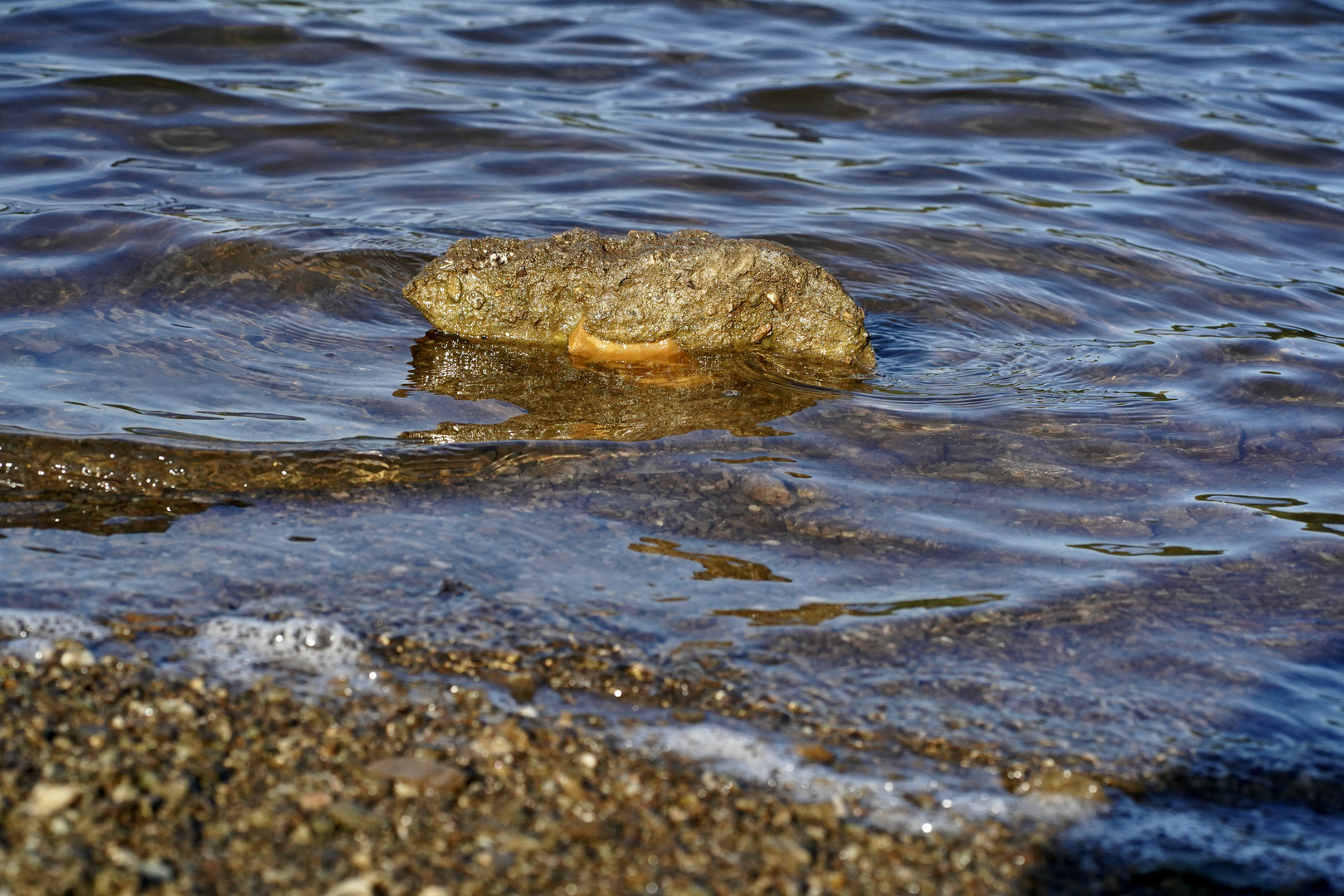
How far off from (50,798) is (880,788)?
1568 millimetres

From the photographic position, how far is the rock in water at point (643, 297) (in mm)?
4930

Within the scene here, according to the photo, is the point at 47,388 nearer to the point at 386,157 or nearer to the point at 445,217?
the point at 445,217

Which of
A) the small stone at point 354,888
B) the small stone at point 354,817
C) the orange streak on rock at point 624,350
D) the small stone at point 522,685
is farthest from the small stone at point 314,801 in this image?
the orange streak on rock at point 624,350

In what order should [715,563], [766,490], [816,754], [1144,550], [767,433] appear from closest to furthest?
[816,754], [715,563], [1144,550], [766,490], [767,433]

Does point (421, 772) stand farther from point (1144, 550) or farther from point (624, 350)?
point (624, 350)

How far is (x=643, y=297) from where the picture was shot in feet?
16.2

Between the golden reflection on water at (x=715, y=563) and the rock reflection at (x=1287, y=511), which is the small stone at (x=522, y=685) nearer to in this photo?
the golden reflection on water at (x=715, y=563)

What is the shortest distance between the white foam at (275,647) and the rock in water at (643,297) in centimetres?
224

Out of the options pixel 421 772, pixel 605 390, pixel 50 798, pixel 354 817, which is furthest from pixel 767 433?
pixel 50 798

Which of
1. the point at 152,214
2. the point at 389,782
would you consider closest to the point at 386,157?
the point at 152,214

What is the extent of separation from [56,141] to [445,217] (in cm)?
264

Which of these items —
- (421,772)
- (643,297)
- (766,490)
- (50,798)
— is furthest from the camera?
(643,297)

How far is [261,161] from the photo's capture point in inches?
293

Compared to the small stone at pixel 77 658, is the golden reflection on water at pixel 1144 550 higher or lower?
lower
